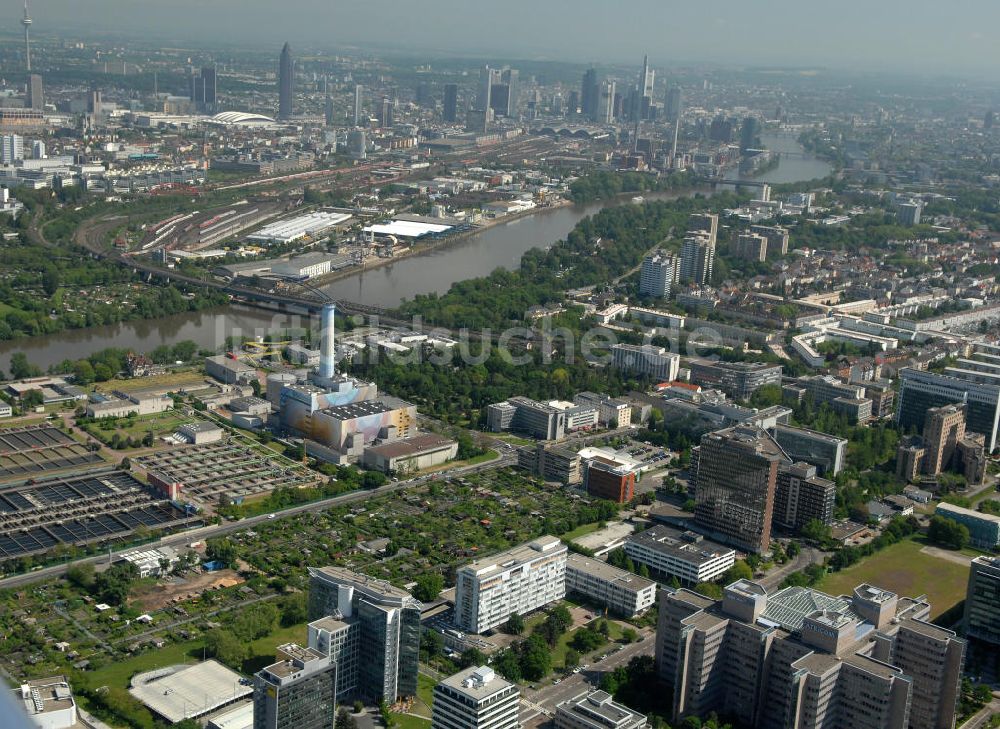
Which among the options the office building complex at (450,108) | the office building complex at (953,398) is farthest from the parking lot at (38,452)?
the office building complex at (450,108)

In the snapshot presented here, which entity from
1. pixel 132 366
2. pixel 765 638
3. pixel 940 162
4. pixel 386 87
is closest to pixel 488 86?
pixel 386 87

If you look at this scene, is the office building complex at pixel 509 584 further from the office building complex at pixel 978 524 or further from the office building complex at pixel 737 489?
the office building complex at pixel 978 524

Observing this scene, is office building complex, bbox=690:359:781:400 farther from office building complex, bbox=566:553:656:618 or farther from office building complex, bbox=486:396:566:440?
office building complex, bbox=566:553:656:618

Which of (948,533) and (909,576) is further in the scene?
(948,533)

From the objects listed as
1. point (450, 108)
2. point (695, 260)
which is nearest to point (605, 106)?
point (450, 108)

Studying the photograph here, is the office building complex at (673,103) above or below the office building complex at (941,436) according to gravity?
above

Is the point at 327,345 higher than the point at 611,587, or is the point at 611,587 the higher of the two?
the point at 327,345

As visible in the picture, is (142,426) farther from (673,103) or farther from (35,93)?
(673,103)
